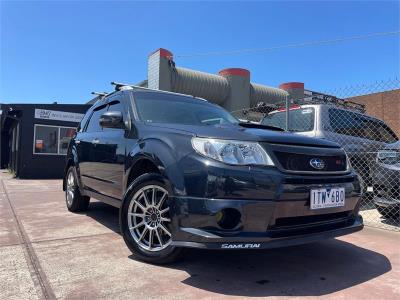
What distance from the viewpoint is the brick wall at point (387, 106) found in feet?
68.2

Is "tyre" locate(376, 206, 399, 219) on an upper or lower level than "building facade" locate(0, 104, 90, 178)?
lower

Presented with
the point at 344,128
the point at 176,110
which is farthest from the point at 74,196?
the point at 344,128

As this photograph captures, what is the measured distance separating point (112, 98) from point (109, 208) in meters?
2.28

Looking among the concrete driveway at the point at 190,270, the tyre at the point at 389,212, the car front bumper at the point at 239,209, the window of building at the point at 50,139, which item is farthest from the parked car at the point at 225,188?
the window of building at the point at 50,139

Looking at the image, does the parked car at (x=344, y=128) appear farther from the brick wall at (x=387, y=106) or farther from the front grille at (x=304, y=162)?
the brick wall at (x=387, y=106)

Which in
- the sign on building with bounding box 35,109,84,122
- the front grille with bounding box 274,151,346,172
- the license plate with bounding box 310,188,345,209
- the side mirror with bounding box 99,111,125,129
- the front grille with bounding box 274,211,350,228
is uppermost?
the sign on building with bounding box 35,109,84,122

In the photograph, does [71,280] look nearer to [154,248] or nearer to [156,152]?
[154,248]

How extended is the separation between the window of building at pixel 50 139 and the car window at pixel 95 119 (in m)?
11.6

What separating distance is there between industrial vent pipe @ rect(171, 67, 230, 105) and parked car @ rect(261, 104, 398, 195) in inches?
369

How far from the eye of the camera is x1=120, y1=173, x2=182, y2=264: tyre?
3.31 m

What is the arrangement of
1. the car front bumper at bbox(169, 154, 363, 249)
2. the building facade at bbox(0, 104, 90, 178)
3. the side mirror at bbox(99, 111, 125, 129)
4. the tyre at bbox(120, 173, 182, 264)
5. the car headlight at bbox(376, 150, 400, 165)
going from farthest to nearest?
the building facade at bbox(0, 104, 90, 178), the car headlight at bbox(376, 150, 400, 165), the side mirror at bbox(99, 111, 125, 129), the tyre at bbox(120, 173, 182, 264), the car front bumper at bbox(169, 154, 363, 249)

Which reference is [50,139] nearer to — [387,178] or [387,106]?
[387,178]

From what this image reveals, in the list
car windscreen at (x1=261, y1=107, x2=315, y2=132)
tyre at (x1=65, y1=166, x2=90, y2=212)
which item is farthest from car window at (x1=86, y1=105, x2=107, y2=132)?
car windscreen at (x1=261, y1=107, x2=315, y2=132)

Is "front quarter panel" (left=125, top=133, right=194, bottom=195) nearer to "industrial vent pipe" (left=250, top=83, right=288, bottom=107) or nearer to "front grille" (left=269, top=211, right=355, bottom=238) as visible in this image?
"front grille" (left=269, top=211, right=355, bottom=238)
